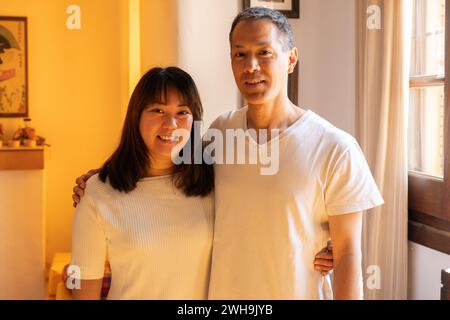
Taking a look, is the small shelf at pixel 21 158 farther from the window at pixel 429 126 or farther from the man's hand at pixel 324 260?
the man's hand at pixel 324 260

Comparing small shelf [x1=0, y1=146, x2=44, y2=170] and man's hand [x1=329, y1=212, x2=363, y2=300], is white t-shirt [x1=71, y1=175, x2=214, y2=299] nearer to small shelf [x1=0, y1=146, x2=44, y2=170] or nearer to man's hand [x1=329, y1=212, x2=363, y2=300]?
man's hand [x1=329, y1=212, x2=363, y2=300]

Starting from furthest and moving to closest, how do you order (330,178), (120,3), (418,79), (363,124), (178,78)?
(120,3) < (363,124) < (418,79) < (178,78) < (330,178)

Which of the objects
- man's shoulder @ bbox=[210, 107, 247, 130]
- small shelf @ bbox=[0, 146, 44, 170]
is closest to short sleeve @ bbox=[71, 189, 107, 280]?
man's shoulder @ bbox=[210, 107, 247, 130]

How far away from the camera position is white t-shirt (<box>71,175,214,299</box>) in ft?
4.66

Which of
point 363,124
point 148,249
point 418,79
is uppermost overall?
point 418,79

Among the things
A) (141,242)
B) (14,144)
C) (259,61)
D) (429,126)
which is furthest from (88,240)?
(14,144)

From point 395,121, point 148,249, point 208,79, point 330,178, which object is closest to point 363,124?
point 395,121

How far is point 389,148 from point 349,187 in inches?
40.0

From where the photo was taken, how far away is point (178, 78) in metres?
1.47

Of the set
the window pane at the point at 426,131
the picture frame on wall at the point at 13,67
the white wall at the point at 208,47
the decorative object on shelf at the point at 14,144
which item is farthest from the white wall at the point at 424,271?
the picture frame on wall at the point at 13,67

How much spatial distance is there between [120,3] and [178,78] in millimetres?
3588

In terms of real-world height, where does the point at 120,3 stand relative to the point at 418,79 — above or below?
above

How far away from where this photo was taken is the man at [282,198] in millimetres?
1352
